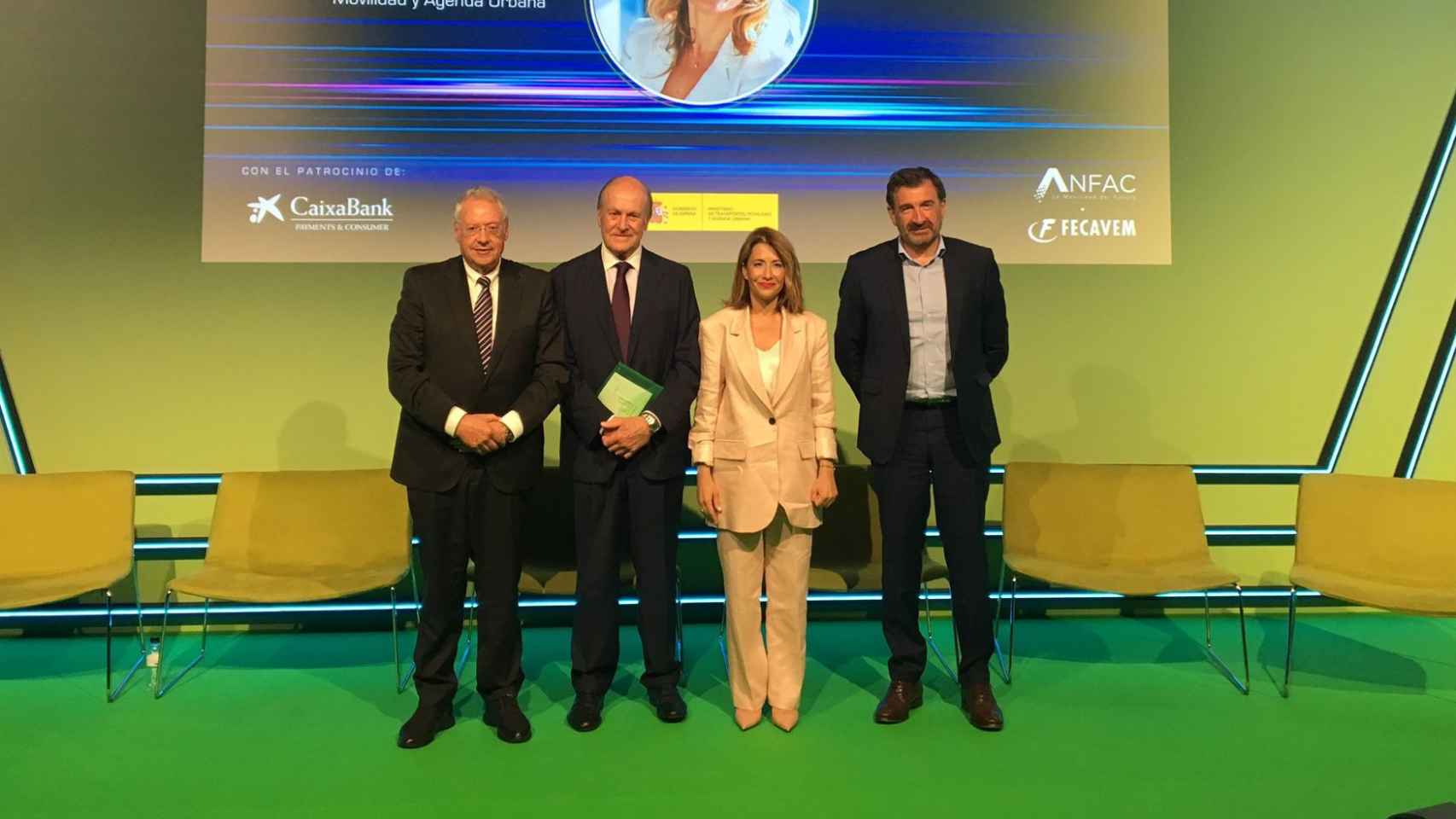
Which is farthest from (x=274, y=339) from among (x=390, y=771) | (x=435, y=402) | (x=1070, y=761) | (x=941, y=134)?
(x=1070, y=761)

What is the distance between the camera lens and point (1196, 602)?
4.53 metres

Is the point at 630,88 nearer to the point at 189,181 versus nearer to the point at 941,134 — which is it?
the point at 941,134

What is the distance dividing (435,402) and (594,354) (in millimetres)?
541

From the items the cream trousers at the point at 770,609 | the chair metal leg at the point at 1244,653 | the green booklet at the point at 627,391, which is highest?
the green booklet at the point at 627,391

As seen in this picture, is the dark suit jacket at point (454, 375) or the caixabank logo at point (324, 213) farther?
the caixabank logo at point (324, 213)

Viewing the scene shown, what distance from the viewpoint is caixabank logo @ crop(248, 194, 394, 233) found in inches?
165

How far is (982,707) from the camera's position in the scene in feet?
10.0

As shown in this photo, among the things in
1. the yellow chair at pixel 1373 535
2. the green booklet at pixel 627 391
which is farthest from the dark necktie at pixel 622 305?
the yellow chair at pixel 1373 535

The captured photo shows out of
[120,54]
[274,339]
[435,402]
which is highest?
[120,54]

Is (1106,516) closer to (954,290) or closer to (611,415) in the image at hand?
(954,290)

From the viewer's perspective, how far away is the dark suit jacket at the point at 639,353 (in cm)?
303

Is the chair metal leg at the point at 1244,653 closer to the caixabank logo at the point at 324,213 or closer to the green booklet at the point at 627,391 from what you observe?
the green booklet at the point at 627,391

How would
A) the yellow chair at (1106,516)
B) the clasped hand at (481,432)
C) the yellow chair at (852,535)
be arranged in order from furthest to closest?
the yellow chair at (852,535), the yellow chair at (1106,516), the clasped hand at (481,432)

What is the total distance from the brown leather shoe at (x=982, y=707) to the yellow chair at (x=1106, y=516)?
2.53ft
